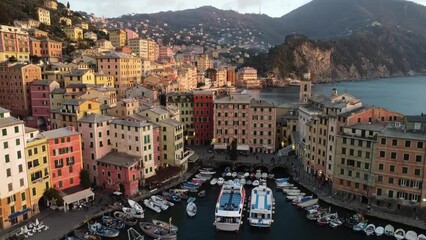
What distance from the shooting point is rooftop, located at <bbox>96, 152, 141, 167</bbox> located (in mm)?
59403

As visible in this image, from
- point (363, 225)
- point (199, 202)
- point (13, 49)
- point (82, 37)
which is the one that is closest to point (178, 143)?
point (199, 202)

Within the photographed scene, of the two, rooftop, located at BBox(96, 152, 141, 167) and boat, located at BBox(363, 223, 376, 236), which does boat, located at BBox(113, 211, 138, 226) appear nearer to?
rooftop, located at BBox(96, 152, 141, 167)

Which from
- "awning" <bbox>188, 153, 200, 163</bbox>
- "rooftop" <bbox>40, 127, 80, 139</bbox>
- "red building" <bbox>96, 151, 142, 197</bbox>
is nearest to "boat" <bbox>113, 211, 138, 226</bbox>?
"red building" <bbox>96, 151, 142, 197</bbox>

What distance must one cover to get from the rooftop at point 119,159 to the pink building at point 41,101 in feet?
94.7

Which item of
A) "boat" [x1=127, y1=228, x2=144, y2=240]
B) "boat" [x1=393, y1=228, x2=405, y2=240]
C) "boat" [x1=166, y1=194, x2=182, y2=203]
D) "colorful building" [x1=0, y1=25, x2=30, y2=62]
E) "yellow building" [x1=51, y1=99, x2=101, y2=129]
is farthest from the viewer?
"colorful building" [x1=0, y1=25, x2=30, y2=62]

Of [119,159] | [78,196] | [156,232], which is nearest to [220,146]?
[119,159]

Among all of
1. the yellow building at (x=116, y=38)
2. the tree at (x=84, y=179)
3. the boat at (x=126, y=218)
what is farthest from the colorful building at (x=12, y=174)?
the yellow building at (x=116, y=38)

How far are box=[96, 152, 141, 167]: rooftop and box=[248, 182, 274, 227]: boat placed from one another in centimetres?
2046

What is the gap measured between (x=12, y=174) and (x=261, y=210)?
34345mm

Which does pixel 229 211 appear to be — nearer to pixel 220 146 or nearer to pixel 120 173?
pixel 120 173

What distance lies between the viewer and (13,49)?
348 ft

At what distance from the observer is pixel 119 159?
61.3 m

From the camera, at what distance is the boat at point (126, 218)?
5189cm

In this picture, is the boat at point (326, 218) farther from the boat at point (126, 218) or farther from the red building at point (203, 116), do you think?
the red building at point (203, 116)
